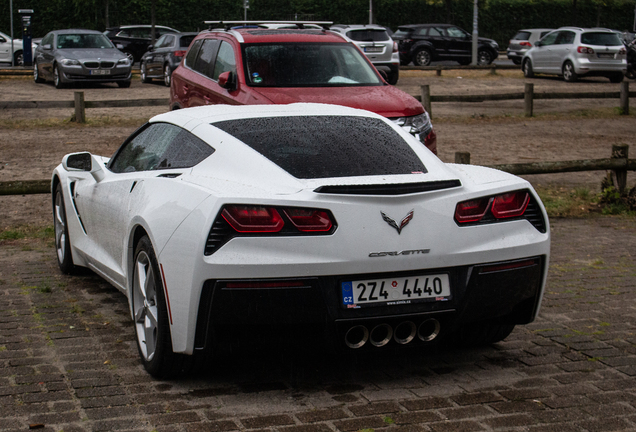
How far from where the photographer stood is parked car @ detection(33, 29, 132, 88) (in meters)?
24.2

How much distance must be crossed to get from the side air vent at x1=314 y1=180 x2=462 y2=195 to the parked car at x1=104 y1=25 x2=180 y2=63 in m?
31.4

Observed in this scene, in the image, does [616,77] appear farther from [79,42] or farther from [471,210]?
[471,210]

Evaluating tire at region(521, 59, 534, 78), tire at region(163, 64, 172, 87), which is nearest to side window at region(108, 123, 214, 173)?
tire at region(163, 64, 172, 87)

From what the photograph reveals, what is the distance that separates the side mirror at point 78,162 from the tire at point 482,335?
280cm

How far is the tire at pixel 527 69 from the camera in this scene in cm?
3090

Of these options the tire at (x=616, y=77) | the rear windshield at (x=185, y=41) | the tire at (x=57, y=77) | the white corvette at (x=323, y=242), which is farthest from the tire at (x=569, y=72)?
the white corvette at (x=323, y=242)

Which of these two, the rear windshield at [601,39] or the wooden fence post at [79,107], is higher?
the rear windshield at [601,39]

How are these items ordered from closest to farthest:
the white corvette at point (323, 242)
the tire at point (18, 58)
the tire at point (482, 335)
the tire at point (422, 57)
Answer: the white corvette at point (323, 242) < the tire at point (482, 335) < the tire at point (18, 58) < the tire at point (422, 57)

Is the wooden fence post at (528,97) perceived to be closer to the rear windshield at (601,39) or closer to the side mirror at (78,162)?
the rear windshield at (601,39)

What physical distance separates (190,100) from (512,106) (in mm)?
13362

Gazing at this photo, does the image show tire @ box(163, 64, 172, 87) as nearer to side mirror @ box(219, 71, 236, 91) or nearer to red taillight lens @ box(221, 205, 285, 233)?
side mirror @ box(219, 71, 236, 91)

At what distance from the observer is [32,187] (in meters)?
8.39

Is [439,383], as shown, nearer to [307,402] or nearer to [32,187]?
[307,402]

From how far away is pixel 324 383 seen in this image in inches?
176
